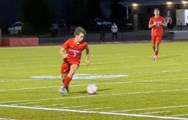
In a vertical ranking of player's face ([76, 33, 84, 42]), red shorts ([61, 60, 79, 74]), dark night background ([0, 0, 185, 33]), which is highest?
player's face ([76, 33, 84, 42])

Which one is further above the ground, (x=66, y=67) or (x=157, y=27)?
(x=157, y=27)

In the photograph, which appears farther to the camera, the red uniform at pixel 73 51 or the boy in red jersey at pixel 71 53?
the red uniform at pixel 73 51

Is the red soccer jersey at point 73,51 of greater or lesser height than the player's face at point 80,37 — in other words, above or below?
below

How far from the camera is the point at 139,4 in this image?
101 metres

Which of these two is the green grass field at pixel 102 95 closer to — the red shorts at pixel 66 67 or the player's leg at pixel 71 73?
the player's leg at pixel 71 73

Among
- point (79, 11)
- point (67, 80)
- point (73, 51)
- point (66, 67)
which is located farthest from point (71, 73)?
point (79, 11)

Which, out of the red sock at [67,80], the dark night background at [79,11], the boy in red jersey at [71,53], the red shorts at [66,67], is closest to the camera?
the red sock at [67,80]

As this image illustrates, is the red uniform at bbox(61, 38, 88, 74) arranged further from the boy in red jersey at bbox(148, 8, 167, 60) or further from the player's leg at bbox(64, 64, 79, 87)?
the boy in red jersey at bbox(148, 8, 167, 60)

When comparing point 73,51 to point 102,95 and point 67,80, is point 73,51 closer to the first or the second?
point 67,80

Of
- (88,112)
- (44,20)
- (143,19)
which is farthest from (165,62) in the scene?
(143,19)

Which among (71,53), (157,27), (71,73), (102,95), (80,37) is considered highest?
(80,37)

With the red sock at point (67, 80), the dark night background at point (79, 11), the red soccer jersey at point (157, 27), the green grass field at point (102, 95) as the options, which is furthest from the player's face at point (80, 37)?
the dark night background at point (79, 11)

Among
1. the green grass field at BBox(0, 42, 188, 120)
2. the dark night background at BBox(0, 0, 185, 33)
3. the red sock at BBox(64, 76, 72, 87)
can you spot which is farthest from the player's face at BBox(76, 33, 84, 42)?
the dark night background at BBox(0, 0, 185, 33)

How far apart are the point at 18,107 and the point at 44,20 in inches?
2997
